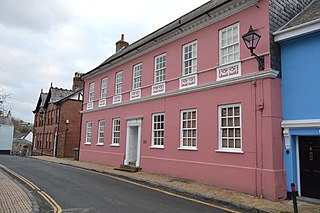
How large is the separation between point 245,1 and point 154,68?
6654 millimetres

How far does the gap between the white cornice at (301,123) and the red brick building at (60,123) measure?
24.4m

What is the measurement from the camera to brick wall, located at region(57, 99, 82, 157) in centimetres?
2883

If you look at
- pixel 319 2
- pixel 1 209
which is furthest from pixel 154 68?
pixel 1 209

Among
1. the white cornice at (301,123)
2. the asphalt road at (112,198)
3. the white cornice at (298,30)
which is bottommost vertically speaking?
the asphalt road at (112,198)

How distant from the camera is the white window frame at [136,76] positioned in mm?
17203

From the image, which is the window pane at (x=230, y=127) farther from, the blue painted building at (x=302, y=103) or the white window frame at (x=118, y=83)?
the white window frame at (x=118, y=83)

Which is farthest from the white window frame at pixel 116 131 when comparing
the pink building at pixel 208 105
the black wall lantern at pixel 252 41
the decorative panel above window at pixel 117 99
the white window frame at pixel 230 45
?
the black wall lantern at pixel 252 41

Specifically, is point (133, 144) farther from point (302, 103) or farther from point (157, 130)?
point (302, 103)

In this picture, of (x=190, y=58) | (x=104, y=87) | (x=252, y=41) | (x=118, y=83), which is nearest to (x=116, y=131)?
(x=118, y=83)

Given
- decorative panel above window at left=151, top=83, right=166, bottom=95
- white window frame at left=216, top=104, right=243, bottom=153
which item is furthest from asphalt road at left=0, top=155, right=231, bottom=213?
decorative panel above window at left=151, top=83, right=166, bottom=95

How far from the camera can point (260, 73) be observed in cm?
981

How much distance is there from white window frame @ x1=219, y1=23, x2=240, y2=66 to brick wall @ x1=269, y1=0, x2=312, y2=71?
4.79 ft

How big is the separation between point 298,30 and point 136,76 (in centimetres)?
1045

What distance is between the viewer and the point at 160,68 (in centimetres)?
1548
